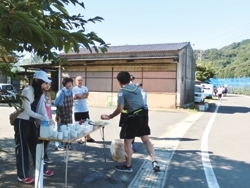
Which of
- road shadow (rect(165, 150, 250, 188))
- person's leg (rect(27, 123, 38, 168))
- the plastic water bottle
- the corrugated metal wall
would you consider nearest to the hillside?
the corrugated metal wall

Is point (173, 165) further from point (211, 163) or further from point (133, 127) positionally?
point (133, 127)

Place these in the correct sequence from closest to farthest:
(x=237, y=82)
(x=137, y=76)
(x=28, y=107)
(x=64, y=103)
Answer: (x=28, y=107), (x=64, y=103), (x=137, y=76), (x=237, y=82)

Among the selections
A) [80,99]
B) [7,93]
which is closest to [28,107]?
[7,93]

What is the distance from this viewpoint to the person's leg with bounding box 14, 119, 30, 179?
3963 millimetres

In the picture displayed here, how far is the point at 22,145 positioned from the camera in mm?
3998

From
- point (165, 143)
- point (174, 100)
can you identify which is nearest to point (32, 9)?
point (165, 143)

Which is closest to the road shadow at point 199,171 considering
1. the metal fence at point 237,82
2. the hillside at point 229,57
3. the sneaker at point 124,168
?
the sneaker at point 124,168

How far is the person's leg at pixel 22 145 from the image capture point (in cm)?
396

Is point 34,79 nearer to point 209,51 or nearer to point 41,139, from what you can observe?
point 41,139

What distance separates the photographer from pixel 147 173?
4.74 meters

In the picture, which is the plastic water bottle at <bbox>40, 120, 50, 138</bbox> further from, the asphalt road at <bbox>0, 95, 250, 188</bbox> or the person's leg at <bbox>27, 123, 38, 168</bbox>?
the asphalt road at <bbox>0, 95, 250, 188</bbox>

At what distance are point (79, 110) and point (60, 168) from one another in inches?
83.9

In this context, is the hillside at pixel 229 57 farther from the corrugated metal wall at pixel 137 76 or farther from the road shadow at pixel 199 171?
the road shadow at pixel 199 171

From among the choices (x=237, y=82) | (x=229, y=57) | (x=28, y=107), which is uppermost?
(x=229, y=57)
